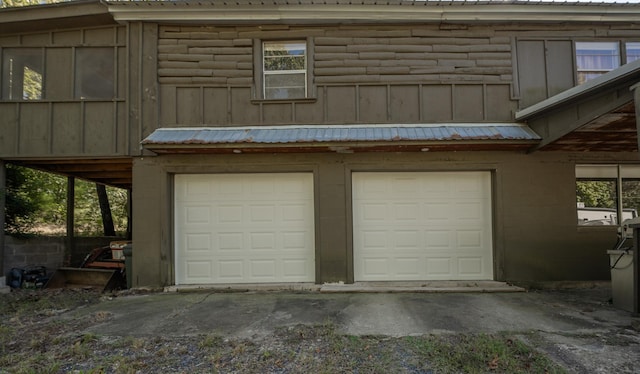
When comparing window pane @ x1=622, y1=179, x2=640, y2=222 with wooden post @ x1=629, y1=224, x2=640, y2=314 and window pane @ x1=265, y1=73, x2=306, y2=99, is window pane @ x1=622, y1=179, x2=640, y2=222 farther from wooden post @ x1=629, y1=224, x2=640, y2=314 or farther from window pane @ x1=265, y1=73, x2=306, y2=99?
window pane @ x1=265, y1=73, x2=306, y2=99

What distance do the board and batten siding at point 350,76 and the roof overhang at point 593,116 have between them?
30.2 inches

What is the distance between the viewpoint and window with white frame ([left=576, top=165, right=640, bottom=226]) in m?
6.46

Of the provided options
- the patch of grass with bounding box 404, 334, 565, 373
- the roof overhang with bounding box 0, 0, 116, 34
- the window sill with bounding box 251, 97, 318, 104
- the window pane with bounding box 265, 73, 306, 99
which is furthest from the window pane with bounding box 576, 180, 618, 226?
the roof overhang with bounding box 0, 0, 116, 34

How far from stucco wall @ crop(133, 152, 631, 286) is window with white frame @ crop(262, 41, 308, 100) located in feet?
4.20

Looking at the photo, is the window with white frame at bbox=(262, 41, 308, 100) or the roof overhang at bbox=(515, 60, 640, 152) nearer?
the roof overhang at bbox=(515, 60, 640, 152)

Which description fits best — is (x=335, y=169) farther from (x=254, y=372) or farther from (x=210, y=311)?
(x=254, y=372)

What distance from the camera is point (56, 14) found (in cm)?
633

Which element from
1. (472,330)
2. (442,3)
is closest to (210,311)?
(472,330)

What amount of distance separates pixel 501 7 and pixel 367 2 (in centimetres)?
249

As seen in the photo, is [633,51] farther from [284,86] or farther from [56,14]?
[56,14]

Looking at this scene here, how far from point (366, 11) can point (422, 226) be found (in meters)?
4.21

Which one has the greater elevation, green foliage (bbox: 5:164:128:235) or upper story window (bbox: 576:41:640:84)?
upper story window (bbox: 576:41:640:84)

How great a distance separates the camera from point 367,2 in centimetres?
654

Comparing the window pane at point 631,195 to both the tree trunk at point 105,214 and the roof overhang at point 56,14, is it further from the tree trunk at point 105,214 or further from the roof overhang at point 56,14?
the tree trunk at point 105,214
